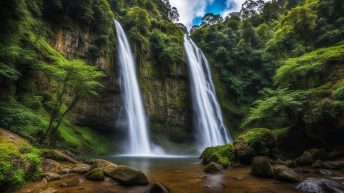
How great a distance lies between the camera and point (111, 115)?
2467cm

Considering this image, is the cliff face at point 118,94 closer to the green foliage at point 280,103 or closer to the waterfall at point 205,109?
the waterfall at point 205,109

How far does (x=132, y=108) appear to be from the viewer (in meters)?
25.0

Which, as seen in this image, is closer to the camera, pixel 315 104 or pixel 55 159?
pixel 55 159

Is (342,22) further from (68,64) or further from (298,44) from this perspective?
(68,64)

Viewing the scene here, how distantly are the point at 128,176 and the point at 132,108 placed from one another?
1684cm

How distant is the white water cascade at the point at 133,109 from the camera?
80.8ft

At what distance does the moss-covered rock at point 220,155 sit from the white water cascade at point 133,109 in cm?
1019

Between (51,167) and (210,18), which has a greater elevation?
(210,18)

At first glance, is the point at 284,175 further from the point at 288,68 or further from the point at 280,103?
the point at 288,68

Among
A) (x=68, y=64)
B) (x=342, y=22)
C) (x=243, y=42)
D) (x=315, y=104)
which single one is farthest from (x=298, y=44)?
(x=68, y=64)

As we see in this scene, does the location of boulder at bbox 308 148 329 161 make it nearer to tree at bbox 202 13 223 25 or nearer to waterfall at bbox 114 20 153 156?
waterfall at bbox 114 20 153 156

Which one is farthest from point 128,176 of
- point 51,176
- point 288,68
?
point 288,68

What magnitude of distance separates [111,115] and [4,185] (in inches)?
730

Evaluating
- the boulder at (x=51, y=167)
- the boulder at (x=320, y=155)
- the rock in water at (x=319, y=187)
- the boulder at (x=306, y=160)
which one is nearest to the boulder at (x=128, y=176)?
the boulder at (x=51, y=167)
